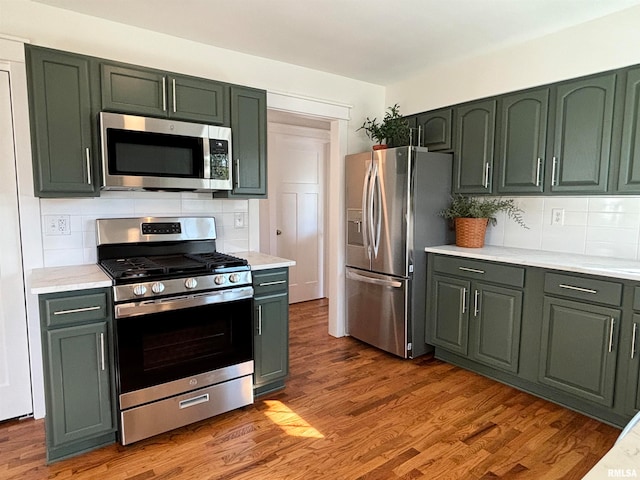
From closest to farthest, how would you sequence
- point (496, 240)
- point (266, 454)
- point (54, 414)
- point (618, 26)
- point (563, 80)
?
point (54, 414)
point (266, 454)
point (618, 26)
point (563, 80)
point (496, 240)

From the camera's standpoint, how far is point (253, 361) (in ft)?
8.27

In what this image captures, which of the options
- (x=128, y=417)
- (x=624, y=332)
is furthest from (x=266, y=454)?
(x=624, y=332)

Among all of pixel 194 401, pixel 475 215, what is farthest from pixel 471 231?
pixel 194 401

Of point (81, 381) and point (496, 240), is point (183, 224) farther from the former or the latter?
point (496, 240)

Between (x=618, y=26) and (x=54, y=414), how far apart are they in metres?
3.82

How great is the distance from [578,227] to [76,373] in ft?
10.6

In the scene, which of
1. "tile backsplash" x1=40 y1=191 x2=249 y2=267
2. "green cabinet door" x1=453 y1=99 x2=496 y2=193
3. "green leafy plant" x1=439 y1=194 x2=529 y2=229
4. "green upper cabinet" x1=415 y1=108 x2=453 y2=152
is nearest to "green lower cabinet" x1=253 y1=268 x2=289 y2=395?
"tile backsplash" x1=40 y1=191 x2=249 y2=267

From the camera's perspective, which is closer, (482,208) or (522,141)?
(522,141)

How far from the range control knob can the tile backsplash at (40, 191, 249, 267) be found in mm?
687

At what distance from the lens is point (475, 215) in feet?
10.2

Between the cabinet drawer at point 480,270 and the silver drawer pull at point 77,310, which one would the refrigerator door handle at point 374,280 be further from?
the silver drawer pull at point 77,310

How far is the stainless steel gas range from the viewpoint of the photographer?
2068mm

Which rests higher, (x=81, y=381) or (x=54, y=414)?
(x=81, y=381)

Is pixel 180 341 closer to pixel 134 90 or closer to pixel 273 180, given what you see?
pixel 134 90
